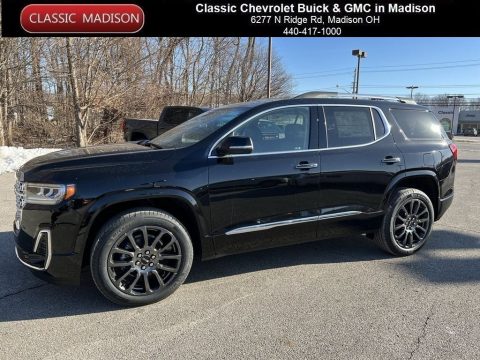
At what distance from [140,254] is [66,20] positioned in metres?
9.18

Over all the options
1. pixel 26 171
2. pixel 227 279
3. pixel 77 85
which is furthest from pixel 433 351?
pixel 77 85

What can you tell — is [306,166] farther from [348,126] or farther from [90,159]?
[90,159]

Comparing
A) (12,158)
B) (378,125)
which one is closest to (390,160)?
(378,125)

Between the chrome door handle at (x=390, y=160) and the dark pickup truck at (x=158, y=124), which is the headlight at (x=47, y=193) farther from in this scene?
the dark pickup truck at (x=158, y=124)

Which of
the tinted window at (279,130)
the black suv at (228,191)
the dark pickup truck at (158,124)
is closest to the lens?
the black suv at (228,191)

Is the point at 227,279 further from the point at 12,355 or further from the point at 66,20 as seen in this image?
the point at 66,20

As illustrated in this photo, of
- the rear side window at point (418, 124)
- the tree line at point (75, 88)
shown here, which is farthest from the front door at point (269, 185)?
the tree line at point (75, 88)

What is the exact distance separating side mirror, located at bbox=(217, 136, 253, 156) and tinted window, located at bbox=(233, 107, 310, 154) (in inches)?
7.1

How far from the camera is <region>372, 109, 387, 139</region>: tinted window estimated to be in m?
4.42

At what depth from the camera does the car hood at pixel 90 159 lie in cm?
320

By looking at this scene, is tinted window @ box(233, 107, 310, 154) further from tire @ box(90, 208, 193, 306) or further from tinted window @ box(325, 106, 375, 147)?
tire @ box(90, 208, 193, 306)

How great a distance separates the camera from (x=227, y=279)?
391 cm

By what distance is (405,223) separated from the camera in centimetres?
458

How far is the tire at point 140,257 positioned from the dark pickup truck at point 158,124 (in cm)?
729
